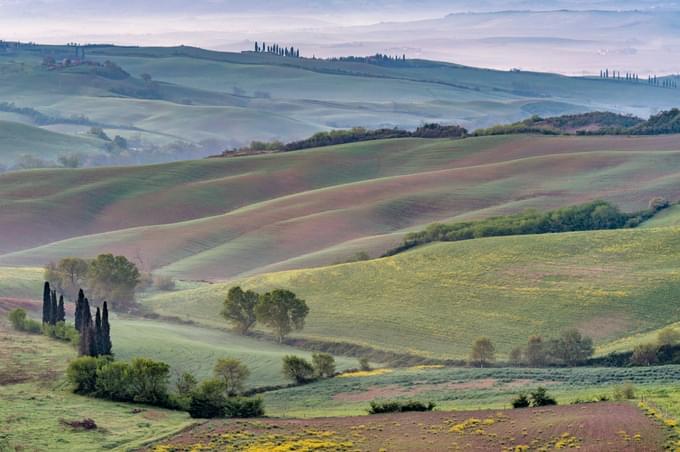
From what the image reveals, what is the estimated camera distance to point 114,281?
104500mm

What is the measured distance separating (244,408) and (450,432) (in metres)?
11.6

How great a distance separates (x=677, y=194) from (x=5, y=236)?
66.9m

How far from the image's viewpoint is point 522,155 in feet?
553

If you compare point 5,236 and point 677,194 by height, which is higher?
point 677,194

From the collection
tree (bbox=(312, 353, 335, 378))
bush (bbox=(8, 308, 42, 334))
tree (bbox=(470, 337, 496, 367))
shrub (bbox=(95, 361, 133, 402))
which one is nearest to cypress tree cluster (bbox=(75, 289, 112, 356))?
bush (bbox=(8, 308, 42, 334))

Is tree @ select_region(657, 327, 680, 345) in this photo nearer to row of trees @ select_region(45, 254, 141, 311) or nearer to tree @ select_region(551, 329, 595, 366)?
tree @ select_region(551, 329, 595, 366)

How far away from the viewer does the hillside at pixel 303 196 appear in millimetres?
129250

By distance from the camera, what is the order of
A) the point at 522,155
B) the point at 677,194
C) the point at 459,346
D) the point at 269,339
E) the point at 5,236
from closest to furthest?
the point at 459,346, the point at 269,339, the point at 677,194, the point at 5,236, the point at 522,155

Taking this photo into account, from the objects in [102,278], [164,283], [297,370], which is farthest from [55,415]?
[164,283]

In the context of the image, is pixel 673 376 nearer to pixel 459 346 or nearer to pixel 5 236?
pixel 459 346

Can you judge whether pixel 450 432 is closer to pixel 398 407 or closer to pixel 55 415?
pixel 398 407

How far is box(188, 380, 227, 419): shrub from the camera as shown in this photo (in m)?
61.9

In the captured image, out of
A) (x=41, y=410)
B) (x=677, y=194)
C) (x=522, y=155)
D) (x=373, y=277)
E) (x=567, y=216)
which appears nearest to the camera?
(x=41, y=410)

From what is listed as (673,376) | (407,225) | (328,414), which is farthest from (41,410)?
(407,225)
